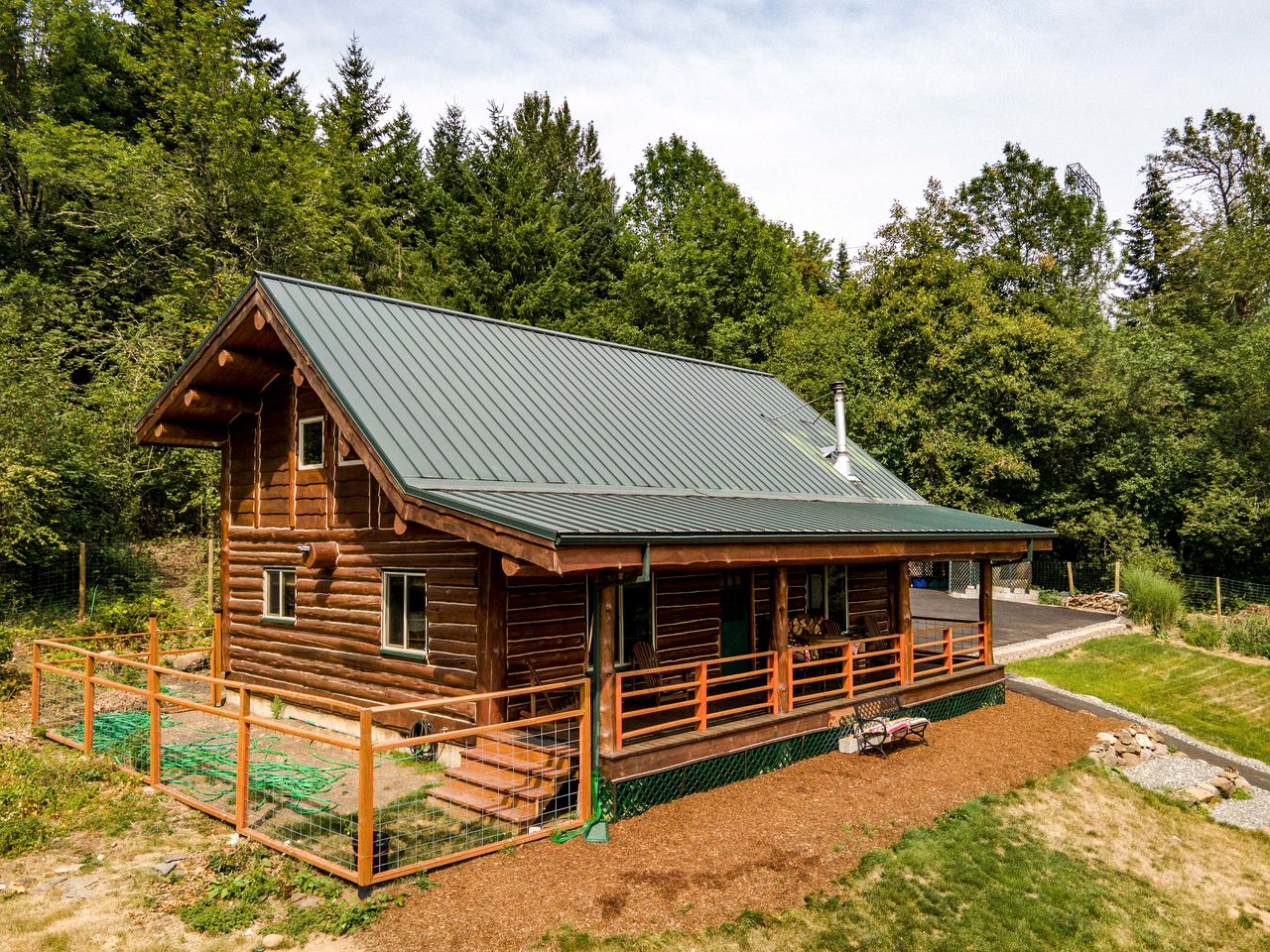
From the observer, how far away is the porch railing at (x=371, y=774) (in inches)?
299

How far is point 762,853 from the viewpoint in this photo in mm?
8266

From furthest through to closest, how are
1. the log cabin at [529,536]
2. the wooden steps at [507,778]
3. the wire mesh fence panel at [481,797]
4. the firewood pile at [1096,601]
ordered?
the firewood pile at [1096,601] → the log cabin at [529,536] → the wooden steps at [507,778] → the wire mesh fence panel at [481,797]

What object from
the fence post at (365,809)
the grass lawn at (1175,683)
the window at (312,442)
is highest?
the window at (312,442)

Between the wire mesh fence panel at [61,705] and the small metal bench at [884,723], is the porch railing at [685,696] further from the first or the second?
the wire mesh fence panel at [61,705]

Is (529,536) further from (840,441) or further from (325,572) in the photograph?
(840,441)

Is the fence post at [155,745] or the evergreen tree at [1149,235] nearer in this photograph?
the fence post at [155,745]

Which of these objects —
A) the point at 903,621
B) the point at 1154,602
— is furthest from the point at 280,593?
the point at 1154,602

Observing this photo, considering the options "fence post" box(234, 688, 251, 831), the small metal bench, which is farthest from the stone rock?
the small metal bench

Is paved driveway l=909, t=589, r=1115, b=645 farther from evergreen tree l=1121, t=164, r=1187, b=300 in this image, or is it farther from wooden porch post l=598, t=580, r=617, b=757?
evergreen tree l=1121, t=164, r=1187, b=300

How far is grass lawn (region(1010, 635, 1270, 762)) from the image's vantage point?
16.2 m

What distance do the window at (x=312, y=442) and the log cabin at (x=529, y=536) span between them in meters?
0.07

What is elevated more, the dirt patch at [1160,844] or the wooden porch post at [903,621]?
the wooden porch post at [903,621]

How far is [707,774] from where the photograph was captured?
10.0m

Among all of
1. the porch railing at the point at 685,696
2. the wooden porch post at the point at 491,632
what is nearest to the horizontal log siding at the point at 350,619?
the wooden porch post at the point at 491,632
